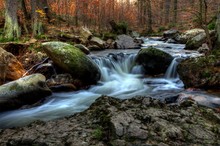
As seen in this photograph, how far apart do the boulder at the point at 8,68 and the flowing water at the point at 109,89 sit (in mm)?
1562

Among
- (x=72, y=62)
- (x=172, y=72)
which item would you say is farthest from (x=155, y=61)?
(x=72, y=62)

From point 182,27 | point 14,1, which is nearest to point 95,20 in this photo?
point 182,27

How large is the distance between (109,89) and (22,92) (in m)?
3.10

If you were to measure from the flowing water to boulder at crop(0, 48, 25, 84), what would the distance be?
1.56m

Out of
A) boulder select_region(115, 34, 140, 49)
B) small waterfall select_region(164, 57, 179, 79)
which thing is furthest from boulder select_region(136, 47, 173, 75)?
boulder select_region(115, 34, 140, 49)

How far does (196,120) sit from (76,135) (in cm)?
192

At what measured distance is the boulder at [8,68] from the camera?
7.48 metres

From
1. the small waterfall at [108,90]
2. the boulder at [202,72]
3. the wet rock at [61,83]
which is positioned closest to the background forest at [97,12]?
the boulder at [202,72]

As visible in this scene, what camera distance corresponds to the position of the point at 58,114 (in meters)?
6.10

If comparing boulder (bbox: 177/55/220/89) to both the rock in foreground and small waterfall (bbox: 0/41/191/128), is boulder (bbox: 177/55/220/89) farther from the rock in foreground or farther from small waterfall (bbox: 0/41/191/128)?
the rock in foreground

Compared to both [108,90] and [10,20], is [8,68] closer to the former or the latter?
[108,90]

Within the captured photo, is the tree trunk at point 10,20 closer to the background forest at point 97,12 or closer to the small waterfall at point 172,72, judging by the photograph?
the background forest at point 97,12

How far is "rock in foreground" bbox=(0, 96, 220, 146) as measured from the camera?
3311 millimetres

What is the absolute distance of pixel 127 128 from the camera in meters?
3.51
